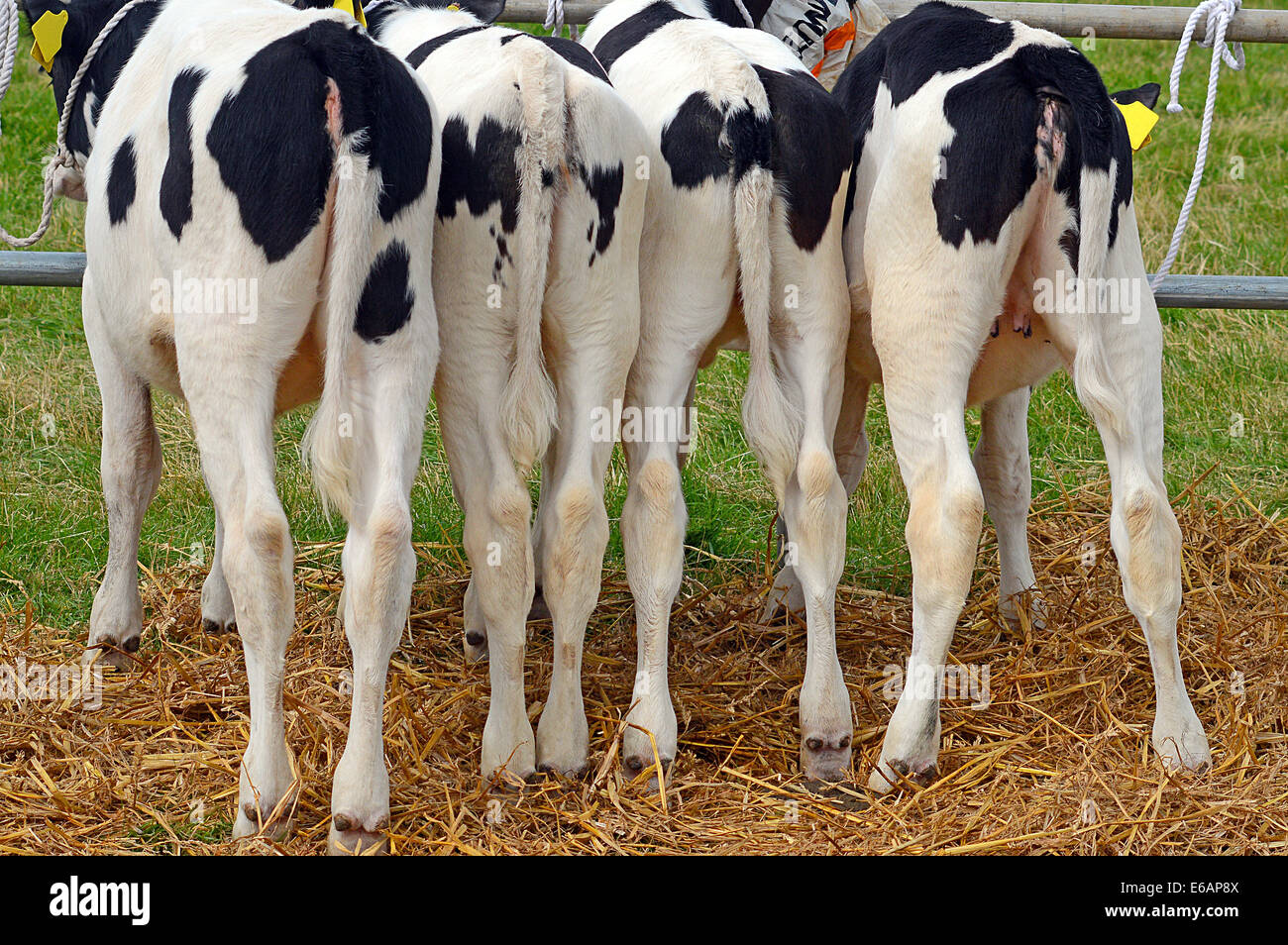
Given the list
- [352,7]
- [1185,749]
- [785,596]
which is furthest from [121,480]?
[1185,749]

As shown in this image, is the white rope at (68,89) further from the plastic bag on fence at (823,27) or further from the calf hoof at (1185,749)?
the calf hoof at (1185,749)

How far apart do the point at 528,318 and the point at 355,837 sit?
4.36 feet

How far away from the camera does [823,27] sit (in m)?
5.05

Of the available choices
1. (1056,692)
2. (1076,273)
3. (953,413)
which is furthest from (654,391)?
(1056,692)

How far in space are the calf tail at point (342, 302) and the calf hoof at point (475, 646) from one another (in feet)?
4.51

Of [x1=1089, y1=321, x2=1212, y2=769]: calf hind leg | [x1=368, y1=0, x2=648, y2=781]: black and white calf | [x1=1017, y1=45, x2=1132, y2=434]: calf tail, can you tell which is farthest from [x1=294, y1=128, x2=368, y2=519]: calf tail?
[x1=1089, y1=321, x2=1212, y2=769]: calf hind leg

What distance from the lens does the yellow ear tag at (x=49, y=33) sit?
4340 millimetres

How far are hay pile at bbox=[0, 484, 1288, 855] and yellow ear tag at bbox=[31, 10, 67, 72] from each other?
70.0 inches

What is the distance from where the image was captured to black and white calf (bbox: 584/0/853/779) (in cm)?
378

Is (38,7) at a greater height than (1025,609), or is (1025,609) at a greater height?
(38,7)
